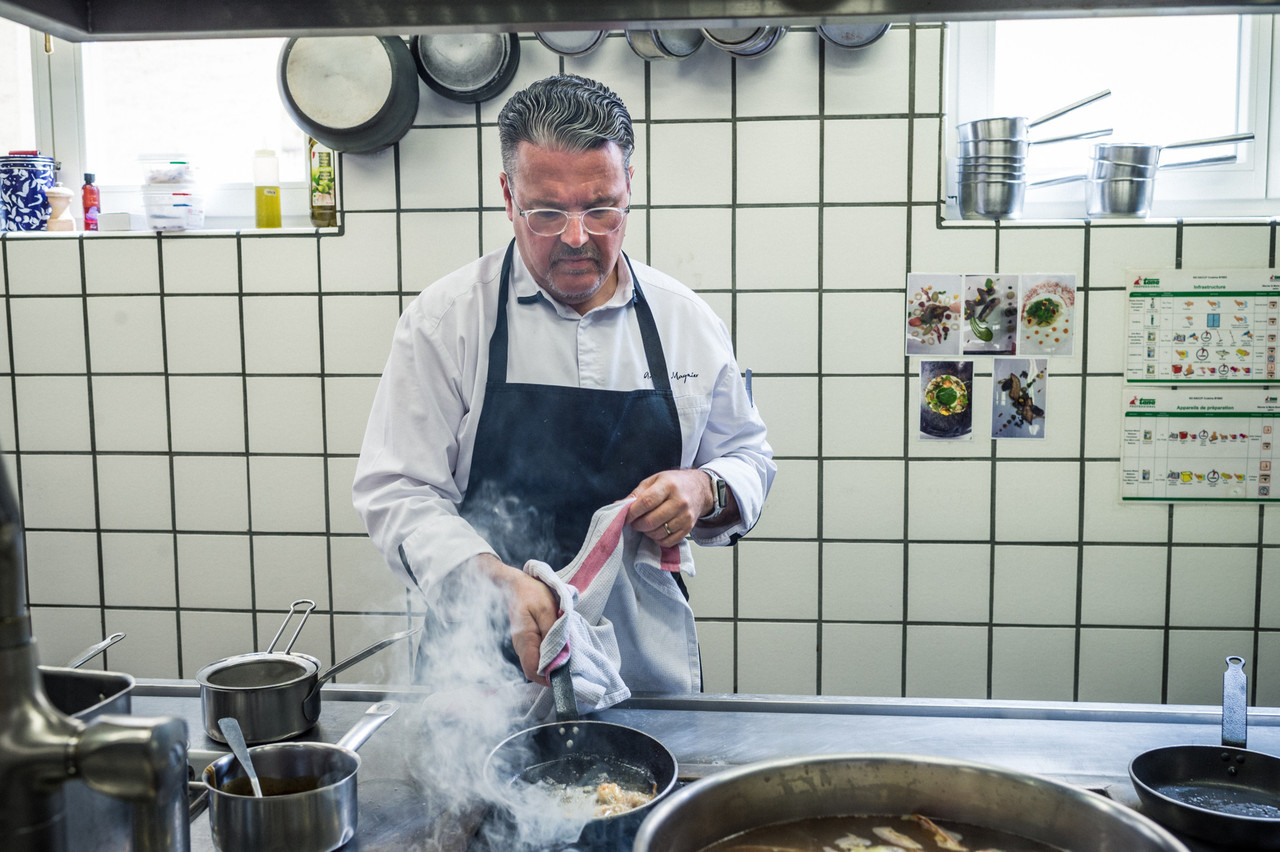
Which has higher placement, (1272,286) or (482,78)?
(482,78)

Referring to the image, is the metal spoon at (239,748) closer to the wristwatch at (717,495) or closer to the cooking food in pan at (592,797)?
the cooking food in pan at (592,797)

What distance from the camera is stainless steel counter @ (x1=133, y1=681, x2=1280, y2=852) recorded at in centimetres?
119

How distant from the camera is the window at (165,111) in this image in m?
2.83

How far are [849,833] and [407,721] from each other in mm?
664

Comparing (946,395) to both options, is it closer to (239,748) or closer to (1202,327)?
(1202,327)

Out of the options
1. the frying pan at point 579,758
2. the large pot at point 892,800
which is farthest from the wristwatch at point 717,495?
the large pot at point 892,800

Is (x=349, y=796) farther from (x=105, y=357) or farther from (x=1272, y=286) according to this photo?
(x=1272, y=286)

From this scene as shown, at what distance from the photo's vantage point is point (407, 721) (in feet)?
4.38

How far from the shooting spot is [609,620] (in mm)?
1656

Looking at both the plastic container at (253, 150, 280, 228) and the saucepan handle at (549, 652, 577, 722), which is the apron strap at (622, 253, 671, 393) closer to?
the saucepan handle at (549, 652, 577, 722)

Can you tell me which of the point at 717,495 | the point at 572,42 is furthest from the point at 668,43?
the point at 717,495

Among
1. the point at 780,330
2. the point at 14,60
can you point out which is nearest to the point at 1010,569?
the point at 780,330

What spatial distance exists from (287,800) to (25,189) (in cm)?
247

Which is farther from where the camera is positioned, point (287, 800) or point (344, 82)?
point (344, 82)
